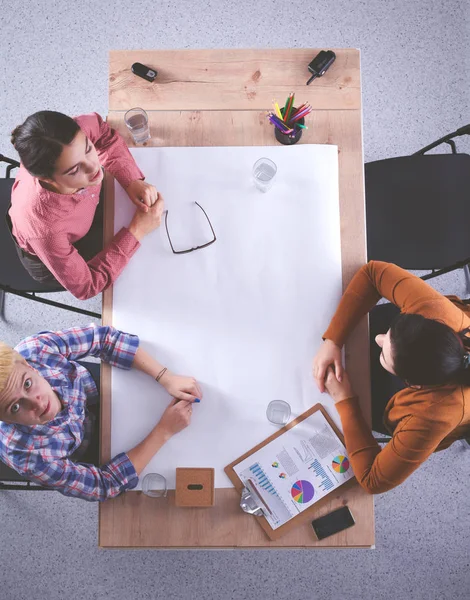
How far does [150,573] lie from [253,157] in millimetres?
1673

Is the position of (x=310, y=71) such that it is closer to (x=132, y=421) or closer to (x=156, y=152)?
(x=156, y=152)

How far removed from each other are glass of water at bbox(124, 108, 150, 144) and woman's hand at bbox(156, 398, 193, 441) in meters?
0.74

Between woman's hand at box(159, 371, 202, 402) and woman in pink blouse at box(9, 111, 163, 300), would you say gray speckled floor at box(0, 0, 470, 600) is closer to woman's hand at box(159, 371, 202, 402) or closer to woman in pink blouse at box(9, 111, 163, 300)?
woman in pink blouse at box(9, 111, 163, 300)


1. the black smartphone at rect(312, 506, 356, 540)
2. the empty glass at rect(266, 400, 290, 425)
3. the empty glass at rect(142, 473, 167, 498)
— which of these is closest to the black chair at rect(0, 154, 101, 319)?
the empty glass at rect(142, 473, 167, 498)

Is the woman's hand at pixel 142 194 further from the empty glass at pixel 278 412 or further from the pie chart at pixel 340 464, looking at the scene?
the pie chart at pixel 340 464

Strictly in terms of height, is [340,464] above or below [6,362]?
below

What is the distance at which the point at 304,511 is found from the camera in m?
1.18

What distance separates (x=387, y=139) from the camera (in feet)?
7.20

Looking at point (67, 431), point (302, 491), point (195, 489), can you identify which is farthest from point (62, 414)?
point (302, 491)

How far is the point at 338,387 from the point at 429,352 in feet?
0.85

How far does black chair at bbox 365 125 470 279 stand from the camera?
166 cm

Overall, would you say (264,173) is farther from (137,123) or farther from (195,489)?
(195,489)

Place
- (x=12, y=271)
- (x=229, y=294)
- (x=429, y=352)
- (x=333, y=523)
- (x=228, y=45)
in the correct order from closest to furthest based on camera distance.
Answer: (x=429, y=352), (x=333, y=523), (x=229, y=294), (x=12, y=271), (x=228, y=45)

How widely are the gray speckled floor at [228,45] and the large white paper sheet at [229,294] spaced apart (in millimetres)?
954
